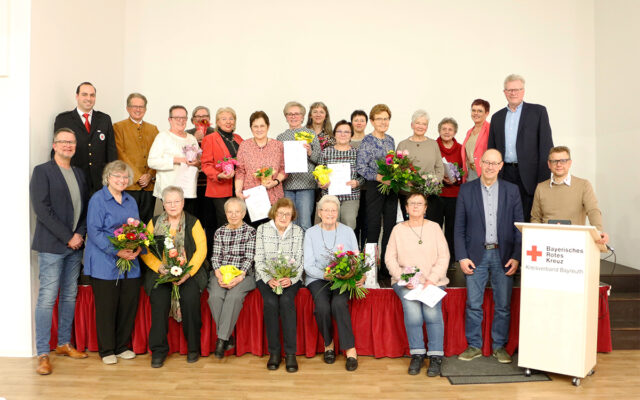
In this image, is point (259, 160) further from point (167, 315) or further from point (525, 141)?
point (525, 141)

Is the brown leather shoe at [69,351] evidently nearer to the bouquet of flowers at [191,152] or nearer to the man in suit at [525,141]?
the bouquet of flowers at [191,152]

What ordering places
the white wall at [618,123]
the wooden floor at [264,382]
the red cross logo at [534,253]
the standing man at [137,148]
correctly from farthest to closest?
the white wall at [618,123] < the standing man at [137,148] < the red cross logo at [534,253] < the wooden floor at [264,382]

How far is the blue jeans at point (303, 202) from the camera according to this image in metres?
5.05

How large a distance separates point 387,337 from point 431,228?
3.51 feet

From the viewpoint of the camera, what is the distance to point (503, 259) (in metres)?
4.21

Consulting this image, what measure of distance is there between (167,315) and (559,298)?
3.27 m

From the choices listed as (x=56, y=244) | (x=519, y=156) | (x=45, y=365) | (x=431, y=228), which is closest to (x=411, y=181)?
(x=431, y=228)

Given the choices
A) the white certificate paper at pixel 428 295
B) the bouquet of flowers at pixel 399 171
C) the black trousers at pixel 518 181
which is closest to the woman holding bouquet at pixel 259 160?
the bouquet of flowers at pixel 399 171

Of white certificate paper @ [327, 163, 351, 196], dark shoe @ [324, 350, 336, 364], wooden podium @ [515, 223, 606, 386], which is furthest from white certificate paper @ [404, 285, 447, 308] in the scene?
white certificate paper @ [327, 163, 351, 196]

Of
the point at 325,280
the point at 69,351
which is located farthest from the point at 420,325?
the point at 69,351

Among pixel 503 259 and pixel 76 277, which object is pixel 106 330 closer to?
pixel 76 277

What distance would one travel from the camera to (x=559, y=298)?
3760 mm

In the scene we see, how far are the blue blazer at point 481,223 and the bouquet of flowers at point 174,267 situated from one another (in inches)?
95.9

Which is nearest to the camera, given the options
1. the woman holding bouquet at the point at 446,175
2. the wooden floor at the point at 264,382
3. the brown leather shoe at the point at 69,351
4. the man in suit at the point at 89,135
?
the wooden floor at the point at 264,382
